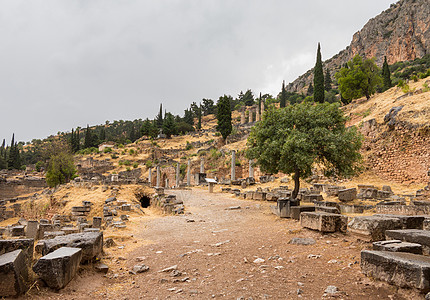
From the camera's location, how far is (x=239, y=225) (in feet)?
35.6

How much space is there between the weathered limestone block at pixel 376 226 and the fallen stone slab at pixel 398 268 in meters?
1.74

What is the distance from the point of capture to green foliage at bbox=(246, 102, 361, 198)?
11578mm

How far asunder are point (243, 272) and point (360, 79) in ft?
143

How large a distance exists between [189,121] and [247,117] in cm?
2121

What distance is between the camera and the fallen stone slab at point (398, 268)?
3555 millimetres

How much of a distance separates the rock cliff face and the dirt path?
313 feet

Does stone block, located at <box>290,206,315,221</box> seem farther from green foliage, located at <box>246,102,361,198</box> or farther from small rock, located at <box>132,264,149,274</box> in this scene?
small rock, located at <box>132,264,149,274</box>

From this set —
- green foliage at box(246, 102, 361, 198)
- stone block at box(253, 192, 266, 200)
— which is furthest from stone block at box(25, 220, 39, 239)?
stone block at box(253, 192, 266, 200)

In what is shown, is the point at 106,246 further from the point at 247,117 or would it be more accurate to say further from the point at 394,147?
the point at 247,117

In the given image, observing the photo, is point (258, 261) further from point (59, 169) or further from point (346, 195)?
point (59, 169)

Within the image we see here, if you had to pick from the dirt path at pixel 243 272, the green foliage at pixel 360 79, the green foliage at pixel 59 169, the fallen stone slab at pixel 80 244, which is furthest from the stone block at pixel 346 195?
the green foliage at pixel 59 169

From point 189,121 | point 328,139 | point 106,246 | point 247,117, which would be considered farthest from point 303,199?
point 189,121

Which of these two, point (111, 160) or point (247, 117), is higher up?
point (247, 117)

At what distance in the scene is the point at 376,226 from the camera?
605 cm
